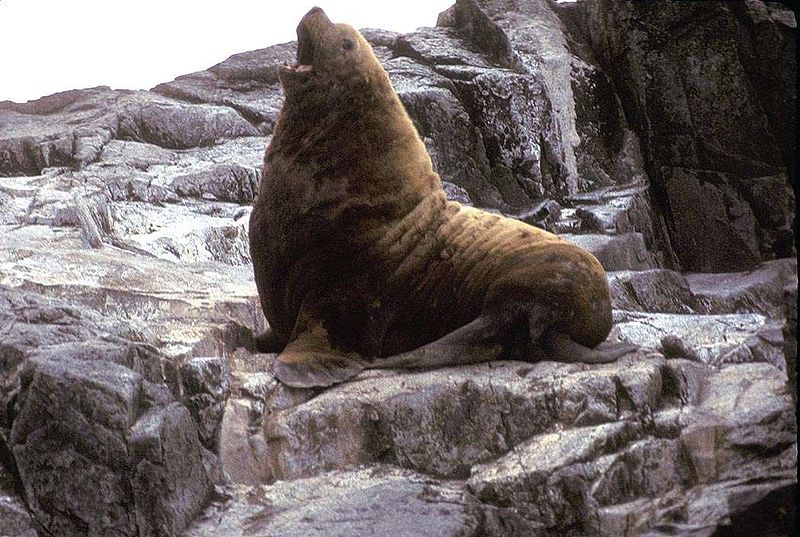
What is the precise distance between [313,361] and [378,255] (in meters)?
0.60

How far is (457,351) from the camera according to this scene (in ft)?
13.9

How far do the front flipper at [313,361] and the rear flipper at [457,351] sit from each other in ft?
0.37

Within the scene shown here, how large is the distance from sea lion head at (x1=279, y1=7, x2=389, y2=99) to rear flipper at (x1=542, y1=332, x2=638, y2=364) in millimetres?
1394

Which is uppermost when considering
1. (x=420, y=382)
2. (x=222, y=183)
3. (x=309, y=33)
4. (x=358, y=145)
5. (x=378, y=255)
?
(x=309, y=33)

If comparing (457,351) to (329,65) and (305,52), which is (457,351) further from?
(305,52)

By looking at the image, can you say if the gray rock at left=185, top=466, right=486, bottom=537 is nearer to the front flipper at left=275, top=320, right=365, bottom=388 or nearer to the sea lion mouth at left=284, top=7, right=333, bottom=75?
the front flipper at left=275, top=320, right=365, bottom=388

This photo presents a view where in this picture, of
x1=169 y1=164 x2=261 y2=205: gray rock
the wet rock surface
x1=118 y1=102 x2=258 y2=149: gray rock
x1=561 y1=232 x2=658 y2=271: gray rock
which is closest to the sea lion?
the wet rock surface

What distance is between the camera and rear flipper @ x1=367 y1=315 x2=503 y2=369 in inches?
165

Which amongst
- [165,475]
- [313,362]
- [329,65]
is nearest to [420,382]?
[313,362]

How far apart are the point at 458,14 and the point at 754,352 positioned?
5.74 meters

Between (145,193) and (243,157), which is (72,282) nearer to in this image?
(145,193)

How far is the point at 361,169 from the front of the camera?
4.59 m

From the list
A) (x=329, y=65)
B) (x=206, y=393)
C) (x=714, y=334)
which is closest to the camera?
(x=206, y=393)

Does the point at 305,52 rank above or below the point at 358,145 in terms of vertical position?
above
